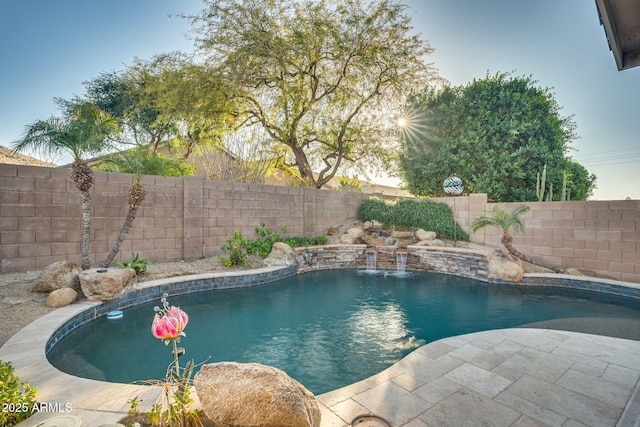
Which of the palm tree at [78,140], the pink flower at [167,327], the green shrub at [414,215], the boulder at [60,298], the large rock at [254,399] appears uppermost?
the palm tree at [78,140]

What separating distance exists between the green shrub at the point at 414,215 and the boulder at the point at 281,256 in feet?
15.8

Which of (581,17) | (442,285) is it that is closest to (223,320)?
(442,285)

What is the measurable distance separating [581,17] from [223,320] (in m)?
8.51

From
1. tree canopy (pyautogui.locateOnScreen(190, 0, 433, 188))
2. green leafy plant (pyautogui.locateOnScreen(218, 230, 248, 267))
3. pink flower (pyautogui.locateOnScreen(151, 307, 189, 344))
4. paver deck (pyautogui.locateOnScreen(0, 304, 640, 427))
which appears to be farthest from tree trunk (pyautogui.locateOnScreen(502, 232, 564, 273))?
pink flower (pyautogui.locateOnScreen(151, 307, 189, 344))

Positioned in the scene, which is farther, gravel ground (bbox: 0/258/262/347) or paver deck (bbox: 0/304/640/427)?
gravel ground (bbox: 0/258/262/347)

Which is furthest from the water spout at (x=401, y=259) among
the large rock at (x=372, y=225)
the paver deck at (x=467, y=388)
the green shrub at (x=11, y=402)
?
the green shrub at (x=11, y=402)

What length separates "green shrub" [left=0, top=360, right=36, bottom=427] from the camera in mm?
1902

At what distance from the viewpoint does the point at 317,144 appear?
14.9 metres

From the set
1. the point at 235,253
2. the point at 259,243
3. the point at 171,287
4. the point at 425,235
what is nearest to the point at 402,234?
the point at 425,235

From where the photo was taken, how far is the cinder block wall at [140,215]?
580cm

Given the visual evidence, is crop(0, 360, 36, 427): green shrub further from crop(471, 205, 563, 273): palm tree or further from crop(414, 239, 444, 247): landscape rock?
crop(414, 239, 444, 247): landscape rock

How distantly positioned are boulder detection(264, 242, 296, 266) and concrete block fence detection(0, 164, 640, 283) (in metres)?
1.10

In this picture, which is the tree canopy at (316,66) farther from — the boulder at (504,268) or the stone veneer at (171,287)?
the boulder at (504,268)

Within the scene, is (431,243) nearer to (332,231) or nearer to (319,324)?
(332,231)
